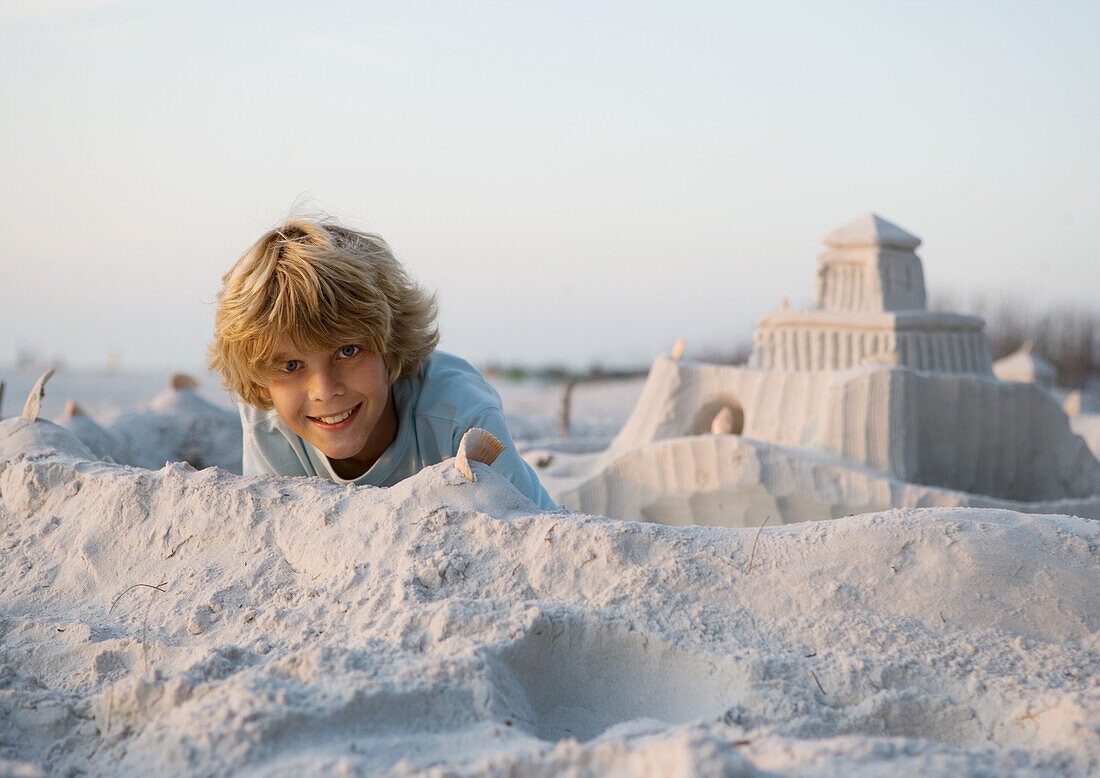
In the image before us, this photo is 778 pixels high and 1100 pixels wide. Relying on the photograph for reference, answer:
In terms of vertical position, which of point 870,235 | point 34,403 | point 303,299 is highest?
point 870,235

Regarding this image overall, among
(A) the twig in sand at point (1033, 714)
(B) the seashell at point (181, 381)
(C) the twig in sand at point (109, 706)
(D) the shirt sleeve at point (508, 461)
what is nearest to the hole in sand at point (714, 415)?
(B) the seashell at point (181, 381)

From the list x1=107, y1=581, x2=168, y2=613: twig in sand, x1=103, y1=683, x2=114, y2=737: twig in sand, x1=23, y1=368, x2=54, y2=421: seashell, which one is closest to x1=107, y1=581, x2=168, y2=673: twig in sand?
x1=107, y1=581, x2=168, y2=613: twig in sand

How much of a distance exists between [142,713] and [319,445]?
116cm

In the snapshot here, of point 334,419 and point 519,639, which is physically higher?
point 334,419

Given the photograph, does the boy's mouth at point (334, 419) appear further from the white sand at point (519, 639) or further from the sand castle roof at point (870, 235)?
the sand castle roof at point (870, 235)

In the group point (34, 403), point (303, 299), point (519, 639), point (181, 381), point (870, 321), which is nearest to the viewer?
point (519, 639)

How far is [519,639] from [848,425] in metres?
3.81

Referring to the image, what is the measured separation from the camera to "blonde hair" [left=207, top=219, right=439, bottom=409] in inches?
85.2

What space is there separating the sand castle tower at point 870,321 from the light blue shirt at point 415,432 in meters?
3.54

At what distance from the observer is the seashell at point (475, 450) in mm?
1888

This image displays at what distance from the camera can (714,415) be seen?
582cm

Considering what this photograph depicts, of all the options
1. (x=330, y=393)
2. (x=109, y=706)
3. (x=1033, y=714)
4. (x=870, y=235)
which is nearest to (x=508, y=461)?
(x=330, y=393)

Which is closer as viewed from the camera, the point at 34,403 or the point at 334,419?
the point at 334,419

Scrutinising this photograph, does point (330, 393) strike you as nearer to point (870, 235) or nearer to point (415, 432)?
point (415, 432)
